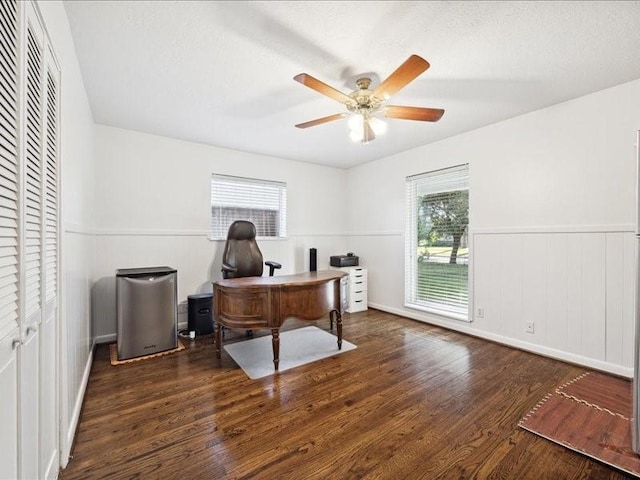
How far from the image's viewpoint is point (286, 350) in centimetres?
297

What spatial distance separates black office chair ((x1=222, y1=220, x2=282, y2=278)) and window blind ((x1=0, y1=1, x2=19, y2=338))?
7.92 feet

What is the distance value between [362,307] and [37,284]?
3926 millimetres

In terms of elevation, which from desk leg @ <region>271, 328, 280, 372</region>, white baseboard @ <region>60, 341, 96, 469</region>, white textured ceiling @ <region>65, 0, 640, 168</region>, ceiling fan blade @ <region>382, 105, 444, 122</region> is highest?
white textured ceiling @ <region>65, 0, 640, 168</region>

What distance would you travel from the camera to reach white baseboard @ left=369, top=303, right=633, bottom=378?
244cm

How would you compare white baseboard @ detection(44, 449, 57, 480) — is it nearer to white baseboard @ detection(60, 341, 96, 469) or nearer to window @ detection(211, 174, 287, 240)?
white baseboard @ detection(60, 341, 96, 469)

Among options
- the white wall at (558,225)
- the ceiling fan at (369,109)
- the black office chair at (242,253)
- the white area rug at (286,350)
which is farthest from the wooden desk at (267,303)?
the white wall at (558,225)

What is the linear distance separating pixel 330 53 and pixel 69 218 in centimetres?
193

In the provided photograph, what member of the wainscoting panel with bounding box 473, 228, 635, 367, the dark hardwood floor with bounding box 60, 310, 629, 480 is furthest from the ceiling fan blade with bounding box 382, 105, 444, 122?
the dark hardwood floor with bounding box 60, 310, 629, 480

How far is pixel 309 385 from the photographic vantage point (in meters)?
2.28

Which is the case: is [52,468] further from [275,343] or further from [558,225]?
[558,225]

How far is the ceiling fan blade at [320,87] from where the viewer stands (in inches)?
68.7

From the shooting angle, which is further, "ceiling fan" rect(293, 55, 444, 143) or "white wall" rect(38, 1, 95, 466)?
"ceiling fan" rect(293, 55, 444, 143)

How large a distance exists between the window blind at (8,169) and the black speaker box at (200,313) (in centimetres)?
250

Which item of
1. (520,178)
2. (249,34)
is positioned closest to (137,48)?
(249,34)
